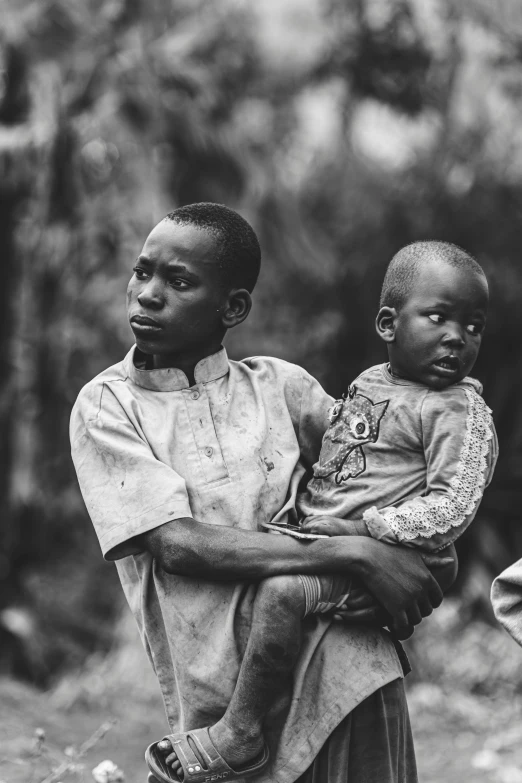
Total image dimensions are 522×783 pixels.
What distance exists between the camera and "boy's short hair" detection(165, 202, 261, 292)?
89.5 inches

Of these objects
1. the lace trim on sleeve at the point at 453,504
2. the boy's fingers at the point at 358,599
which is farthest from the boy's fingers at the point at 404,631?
the lace trim on sleeve at the point at 453,504

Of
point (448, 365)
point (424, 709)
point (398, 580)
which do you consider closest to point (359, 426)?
point (448, 365)

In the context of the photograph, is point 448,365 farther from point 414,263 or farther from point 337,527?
point 337,527

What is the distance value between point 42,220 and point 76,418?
4374mm

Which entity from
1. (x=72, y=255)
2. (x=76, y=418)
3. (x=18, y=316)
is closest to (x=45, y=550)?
(x=18, y=316)

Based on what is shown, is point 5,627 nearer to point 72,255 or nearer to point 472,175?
point 72,255

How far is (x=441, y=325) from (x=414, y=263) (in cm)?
18

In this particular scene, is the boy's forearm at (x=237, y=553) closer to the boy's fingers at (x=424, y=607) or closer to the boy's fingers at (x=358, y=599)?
the boy's fingers at (x=358, y=599)

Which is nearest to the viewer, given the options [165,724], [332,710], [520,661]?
[332,710]

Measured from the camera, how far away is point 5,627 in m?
6.28

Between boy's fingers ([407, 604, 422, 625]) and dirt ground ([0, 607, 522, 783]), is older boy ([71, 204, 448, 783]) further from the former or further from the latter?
dirt ground ([0, 607, 522, 783])

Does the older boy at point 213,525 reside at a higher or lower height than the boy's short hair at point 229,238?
lower

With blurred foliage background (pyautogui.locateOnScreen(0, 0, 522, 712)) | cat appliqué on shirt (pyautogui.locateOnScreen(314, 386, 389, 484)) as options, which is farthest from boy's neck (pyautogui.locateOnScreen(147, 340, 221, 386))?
blurred foliage background (pyautogui.locateOnScreen(0, 0, 522, 712))

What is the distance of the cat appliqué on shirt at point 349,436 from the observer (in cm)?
221
